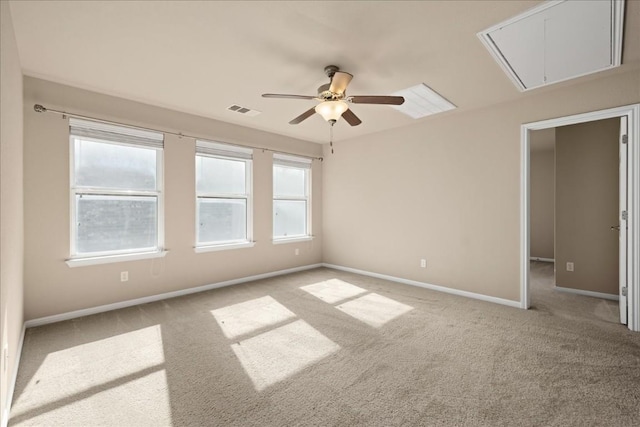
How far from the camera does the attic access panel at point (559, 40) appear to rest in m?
2.01

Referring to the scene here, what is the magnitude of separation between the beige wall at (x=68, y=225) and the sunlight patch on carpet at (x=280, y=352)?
1.90 meters

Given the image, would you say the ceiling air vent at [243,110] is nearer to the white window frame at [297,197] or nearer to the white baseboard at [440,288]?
the white window frame at [297,197]

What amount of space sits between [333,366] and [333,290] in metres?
2.05

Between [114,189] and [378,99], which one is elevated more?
[378,99]

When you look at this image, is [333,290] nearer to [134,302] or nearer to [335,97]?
[134,302]

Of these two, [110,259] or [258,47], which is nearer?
[258,47]

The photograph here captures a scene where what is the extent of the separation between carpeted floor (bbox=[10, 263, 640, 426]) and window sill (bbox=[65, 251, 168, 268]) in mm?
604

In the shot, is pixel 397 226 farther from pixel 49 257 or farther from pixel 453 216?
pixel 49 257

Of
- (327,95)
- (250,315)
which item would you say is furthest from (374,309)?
(327,95)

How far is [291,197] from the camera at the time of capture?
5.56 meters

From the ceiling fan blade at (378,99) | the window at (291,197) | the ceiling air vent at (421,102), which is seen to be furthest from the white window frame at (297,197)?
the ceiling fan blade at (378,99)

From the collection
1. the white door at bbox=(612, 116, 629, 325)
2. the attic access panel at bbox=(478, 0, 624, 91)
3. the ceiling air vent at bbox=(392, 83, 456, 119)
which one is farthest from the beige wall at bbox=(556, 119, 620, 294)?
the ceiling air vent at bbox=(392, 83, 456, 119)

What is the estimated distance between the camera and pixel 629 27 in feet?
7.16

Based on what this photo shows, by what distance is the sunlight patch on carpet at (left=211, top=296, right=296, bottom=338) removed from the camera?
298 centimetres
